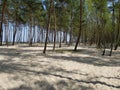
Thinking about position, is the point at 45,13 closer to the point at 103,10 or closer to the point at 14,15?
the point at 14,15

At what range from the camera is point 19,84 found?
404 inches

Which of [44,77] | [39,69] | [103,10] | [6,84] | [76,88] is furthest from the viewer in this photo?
[103,10]

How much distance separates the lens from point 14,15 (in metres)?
40.3

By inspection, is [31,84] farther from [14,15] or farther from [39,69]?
[14,15]

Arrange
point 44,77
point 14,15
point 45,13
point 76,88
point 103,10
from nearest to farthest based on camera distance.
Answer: point 76,88 → point 44,77 → point 103,10 → point 14,15 → point 45,13

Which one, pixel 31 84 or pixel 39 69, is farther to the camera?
pixel 39 69

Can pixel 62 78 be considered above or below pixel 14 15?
below

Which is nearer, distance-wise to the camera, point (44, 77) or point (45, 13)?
point (44, 77)

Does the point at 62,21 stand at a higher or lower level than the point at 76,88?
higher

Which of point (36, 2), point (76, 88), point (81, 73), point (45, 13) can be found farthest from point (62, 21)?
point (76, 88)

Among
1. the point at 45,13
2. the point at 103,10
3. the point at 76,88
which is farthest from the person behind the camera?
the point at 45,13

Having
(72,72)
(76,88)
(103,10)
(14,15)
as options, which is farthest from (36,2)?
(76,88)

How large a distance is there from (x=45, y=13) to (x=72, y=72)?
30.8 meters

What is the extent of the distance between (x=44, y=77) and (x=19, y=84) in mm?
1699
